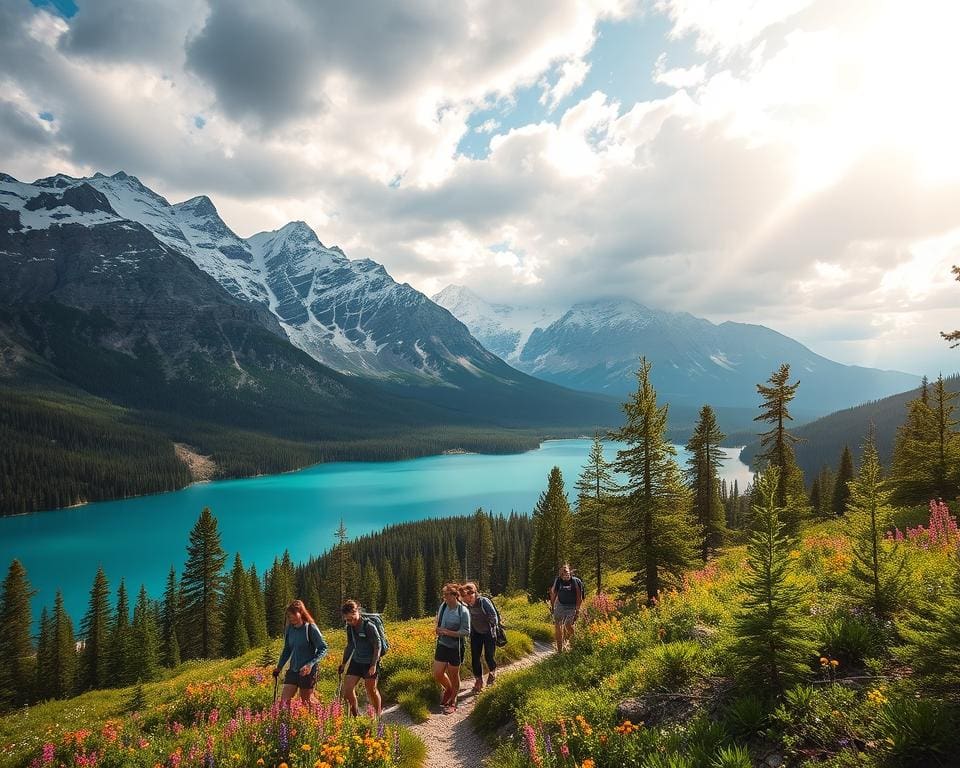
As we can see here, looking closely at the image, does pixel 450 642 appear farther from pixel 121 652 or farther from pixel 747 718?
pixel 121 652

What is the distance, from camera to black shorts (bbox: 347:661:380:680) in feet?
32.4

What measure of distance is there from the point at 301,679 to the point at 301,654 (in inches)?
17.0

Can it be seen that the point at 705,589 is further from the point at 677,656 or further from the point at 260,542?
the point at 260,542

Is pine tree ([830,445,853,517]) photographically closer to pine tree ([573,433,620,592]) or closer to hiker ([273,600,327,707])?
pine tree ([573,433,620,592])

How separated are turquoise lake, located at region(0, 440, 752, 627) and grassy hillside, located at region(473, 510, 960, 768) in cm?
7826

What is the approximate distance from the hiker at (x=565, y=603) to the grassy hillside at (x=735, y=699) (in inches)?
84.2

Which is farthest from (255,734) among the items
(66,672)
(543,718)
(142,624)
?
(66,672)

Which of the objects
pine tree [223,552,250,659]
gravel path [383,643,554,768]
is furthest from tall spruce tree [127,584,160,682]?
gravel path [383,643,554,768]

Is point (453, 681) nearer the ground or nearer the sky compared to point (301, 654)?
nearer the ground

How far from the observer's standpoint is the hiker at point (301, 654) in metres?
9.28

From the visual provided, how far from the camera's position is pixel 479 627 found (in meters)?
12.0

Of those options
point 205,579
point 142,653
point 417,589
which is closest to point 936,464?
point 205,579

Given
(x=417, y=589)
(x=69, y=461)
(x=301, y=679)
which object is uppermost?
(x=301, y=679)

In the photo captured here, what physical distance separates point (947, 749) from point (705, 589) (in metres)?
8.92
